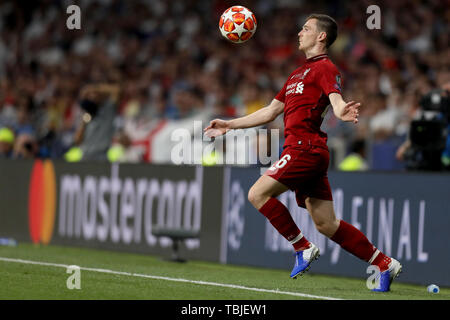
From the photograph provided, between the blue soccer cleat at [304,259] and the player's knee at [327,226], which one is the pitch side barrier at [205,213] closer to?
the player's knee at [327,226]

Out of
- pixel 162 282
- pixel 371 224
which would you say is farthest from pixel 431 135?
pixel 162 282

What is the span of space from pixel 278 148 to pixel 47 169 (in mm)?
3355

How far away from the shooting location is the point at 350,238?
26.2ft

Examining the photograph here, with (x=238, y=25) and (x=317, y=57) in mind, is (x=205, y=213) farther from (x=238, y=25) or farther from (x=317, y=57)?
(x=317, y=57)

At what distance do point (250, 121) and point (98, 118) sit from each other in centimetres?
596

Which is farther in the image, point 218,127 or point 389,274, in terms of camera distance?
point 218,127

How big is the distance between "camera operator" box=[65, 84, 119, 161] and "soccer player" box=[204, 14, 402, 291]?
6.21 meters

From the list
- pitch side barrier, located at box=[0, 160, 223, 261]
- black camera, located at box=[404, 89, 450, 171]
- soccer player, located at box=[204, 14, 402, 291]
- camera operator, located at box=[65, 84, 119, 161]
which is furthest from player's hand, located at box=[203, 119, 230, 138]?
camera operator, located at box=[65, 84, 119, 161]

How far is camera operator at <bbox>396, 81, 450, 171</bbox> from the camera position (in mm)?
10289

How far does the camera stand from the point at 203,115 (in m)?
15.6

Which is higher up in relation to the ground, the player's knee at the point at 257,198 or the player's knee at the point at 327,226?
the player's knee at the point at 257,198

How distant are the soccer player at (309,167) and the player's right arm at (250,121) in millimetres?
179

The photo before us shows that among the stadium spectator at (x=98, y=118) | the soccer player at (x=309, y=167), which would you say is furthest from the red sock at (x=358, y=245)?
the stadium spectator at (x=98, y=118)

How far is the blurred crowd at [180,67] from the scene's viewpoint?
1403 centimetres
